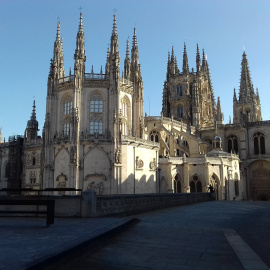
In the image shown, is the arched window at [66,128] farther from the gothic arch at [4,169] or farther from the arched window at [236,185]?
the arched window at [236,185]

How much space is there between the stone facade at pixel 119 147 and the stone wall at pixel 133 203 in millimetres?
14315

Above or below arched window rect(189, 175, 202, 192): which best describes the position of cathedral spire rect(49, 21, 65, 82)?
above

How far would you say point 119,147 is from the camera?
124 feet

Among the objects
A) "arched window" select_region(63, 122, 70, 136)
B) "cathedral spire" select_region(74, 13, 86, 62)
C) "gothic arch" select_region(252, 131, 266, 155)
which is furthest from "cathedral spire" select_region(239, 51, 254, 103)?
"arched window" select_region(63, 122, 70, 136)

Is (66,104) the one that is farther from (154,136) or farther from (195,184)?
(195,184)

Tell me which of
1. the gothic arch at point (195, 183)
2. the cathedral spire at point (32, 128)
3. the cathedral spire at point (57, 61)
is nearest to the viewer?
the cathedral spire at point (57, 61)

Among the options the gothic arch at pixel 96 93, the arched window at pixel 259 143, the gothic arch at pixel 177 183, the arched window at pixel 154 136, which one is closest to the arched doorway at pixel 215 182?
the gothic arch at pixel 177 183

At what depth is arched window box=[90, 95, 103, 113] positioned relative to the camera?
39.9m

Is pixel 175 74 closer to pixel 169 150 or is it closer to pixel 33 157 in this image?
pixel 169 150

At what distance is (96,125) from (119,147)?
434cm

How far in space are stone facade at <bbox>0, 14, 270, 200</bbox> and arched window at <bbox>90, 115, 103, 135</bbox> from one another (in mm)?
125

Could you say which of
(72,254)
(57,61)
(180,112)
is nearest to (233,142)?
(180,112)

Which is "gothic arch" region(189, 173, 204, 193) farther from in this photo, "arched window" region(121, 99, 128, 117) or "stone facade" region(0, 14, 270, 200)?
"arched window" region(121, 99, 128, 117)

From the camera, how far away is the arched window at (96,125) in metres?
39.4
